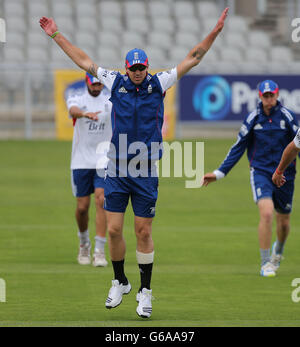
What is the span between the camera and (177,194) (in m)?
17.6

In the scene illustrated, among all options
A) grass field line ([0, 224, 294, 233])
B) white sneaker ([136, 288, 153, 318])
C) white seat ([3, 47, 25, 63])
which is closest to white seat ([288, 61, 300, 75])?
white seat ([3, 47, 25, 63])

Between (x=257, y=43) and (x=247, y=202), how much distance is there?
17.8 meters

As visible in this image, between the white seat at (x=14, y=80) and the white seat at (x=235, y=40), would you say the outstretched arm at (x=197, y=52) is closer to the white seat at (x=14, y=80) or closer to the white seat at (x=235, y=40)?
the white seat at (x=14, y=80)

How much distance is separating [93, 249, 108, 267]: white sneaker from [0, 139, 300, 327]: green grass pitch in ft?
0.45

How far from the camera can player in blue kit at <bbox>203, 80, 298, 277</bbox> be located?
10.5 metres

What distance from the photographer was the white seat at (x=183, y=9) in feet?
110

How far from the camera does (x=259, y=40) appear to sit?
33.4 metres

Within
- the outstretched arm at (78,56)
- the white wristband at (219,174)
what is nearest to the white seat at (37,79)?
the white wristband at (219,174)

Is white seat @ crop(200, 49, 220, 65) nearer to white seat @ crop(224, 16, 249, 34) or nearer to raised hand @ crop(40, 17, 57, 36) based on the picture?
white seat @ crop(224, 16, 249, 34)

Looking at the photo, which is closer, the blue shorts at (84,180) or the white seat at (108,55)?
the blue shorts at (84,180)

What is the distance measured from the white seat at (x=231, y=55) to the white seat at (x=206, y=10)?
235 centimetres

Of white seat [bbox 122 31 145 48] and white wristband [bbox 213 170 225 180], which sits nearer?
white wristband [bbox 213 170 225 180]
